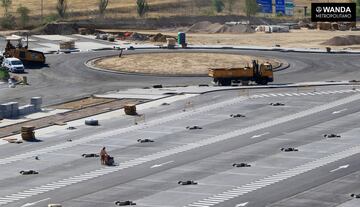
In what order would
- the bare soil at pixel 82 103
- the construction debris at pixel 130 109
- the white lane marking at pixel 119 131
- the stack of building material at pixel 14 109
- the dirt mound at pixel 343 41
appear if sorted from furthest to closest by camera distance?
the dirt mound at pixel 343 41
the bare soil at pixel 82 103
the construction debris at pixel 130 109
the stack of building material at pixel 14 109
the white lane marking at pixel 119 131

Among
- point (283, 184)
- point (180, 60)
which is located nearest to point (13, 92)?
point (180, 60)

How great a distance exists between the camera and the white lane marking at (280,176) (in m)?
76.3

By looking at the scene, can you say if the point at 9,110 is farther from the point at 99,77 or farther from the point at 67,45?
the point at 67,45

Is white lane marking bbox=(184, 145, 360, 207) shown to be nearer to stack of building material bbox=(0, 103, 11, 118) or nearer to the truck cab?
stack of building material bbox=(0, 103, 11, 118)

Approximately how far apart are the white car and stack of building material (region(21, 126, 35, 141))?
170 ft

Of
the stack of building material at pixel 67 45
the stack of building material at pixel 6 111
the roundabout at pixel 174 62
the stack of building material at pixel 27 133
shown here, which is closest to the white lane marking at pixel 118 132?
the stack of building material at pixel 27 133

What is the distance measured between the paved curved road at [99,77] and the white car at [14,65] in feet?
5.09

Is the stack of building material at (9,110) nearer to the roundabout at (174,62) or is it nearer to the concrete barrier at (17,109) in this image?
the concrete barrier at (17,109)

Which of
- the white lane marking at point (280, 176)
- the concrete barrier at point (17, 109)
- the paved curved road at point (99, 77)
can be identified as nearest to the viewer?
the white lane marking at point (280, 176)

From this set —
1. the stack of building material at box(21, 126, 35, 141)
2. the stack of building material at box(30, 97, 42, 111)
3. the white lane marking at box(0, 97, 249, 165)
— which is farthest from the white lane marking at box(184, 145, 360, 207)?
the stack of building material at box(30, 97, 42, 111)

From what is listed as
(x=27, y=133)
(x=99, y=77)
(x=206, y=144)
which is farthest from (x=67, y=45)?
(x=206, y=144)

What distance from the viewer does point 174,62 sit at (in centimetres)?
16038

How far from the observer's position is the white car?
152500mm

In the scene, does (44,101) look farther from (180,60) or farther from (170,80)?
(180,60)
